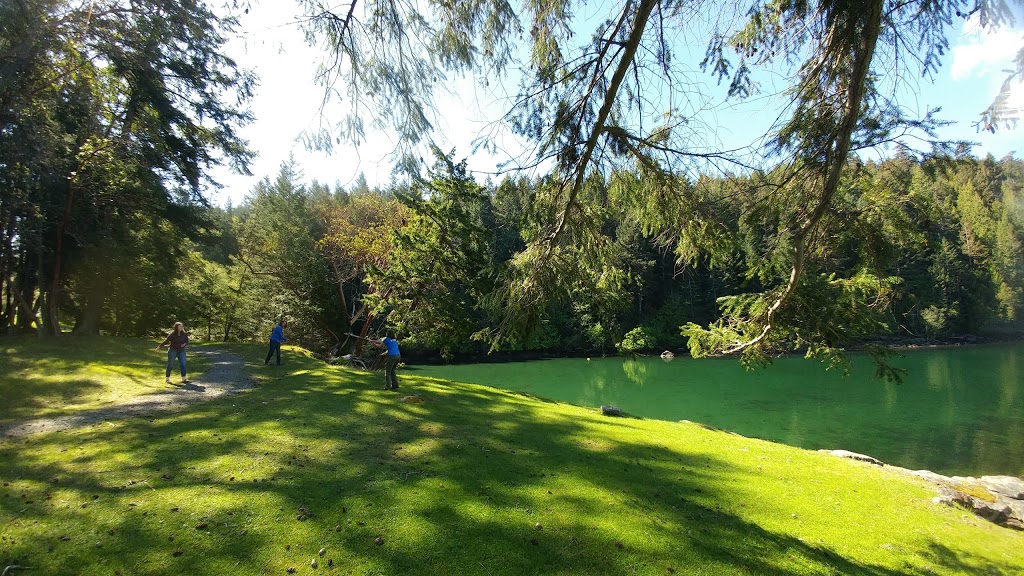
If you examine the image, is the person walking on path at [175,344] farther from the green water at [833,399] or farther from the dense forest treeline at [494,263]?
the green water at [833,399]

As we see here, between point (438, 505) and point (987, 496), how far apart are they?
11145 millimetres

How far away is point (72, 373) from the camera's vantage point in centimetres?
1238

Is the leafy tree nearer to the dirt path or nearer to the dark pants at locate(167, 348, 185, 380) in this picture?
the dirt path

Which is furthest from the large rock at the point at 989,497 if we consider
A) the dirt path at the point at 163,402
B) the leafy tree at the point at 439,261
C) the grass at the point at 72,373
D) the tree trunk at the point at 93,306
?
the tree trunk at the point at 93,306

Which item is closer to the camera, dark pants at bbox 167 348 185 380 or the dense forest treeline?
the dense forest treeline

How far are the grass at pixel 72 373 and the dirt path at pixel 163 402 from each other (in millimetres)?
476

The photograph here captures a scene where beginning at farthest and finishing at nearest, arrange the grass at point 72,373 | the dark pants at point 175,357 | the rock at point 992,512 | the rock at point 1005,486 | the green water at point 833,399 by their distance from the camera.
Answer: the green water at point 833,399 → the dark pants at point 175,357 → the rock at point 1005,486 → the grass at point 72,373 → the rock at point 992,512

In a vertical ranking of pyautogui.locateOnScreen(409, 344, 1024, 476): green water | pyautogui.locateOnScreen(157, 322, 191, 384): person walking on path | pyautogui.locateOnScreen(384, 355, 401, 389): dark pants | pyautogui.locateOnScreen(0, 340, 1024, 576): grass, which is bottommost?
pyautogui.locateOnScreen(409, 344, 1024, 476): green water

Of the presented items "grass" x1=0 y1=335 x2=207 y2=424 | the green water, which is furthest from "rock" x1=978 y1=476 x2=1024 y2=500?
"grass" x1=0 y1=335 x2=207 y2=424

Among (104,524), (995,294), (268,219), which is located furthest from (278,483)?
(995,294)

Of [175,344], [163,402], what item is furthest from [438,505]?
[175,344]

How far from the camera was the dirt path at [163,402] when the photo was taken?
7570 mm

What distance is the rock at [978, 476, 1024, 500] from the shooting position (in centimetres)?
1014

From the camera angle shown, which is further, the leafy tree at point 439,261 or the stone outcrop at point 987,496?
the leafy tree at point 439,261
